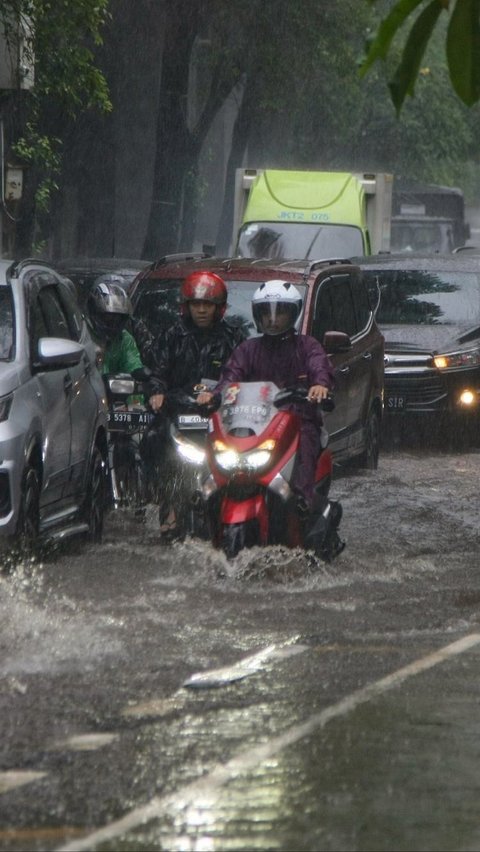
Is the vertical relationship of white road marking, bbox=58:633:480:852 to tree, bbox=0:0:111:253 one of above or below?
below

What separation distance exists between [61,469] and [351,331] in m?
5.27

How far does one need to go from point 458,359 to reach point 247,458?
9122 millimetres

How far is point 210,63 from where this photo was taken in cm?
3812

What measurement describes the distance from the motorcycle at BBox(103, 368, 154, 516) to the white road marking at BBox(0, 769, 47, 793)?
6.65 metres

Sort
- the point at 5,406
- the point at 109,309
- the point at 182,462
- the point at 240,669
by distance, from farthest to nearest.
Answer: the point at 109,309
the point at 182,462
the point at 5,406
the point at 240,669

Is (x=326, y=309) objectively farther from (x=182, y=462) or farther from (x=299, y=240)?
(x=299, y=240)

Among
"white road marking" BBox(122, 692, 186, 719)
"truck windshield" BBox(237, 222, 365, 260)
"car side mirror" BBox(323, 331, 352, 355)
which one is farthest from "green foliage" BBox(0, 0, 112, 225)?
"white road marking" BBox(122, 692, 186, 719)

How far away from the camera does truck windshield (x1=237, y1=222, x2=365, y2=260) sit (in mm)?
25328

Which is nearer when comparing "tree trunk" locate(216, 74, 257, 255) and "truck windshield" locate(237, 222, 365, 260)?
"truck windshield" locate(237, 222, 365, 260)

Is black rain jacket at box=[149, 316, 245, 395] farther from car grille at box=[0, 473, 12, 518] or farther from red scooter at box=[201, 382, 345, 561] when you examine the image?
car grille at box=[0, 473, 12, 518]

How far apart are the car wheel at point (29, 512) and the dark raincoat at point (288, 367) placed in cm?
122

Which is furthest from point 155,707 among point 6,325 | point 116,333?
point 116,333

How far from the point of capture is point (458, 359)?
1855 cm

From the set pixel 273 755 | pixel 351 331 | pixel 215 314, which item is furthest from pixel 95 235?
pixel 273 755
